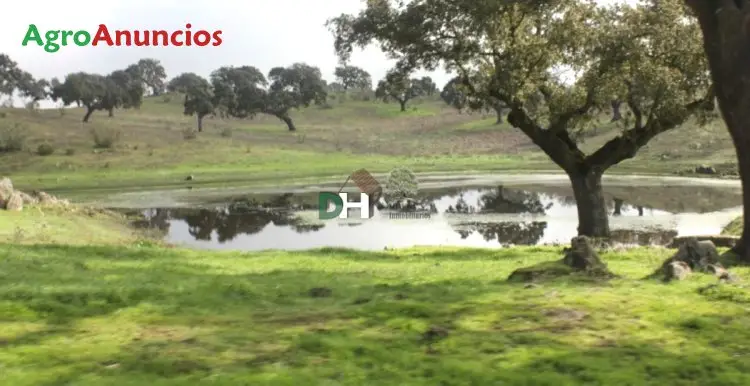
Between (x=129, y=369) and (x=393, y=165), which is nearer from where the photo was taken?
(x=129, y=369)

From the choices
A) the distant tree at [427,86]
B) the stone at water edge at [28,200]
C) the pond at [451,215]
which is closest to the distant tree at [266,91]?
the distant tree at [427,86]

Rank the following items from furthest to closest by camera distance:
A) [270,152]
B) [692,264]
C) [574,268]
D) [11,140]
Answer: [270,152]
[11,140]
[692,264]
[574,268]

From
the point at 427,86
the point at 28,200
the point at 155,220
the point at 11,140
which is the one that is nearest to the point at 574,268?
the point at 28,200

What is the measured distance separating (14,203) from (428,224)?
20879 millimetres

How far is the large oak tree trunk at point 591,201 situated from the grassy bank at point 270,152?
3370 cm

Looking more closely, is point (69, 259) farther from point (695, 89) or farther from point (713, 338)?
point (695, 89)

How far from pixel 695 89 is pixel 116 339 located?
75.8ft

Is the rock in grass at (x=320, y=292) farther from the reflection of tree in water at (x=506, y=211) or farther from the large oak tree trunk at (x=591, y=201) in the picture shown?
the reflection of tree in water at (x=506, y=211)

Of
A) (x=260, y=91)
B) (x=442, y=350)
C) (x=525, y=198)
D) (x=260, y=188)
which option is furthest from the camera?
(x=260, y=91)

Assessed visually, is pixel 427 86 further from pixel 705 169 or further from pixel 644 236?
pixel 644 236

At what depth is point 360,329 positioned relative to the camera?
932 cm

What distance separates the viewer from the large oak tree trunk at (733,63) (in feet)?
47.6

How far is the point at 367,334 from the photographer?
9023 millimetres

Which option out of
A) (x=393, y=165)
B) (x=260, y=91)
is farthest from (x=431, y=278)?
(x=260, y=91)
